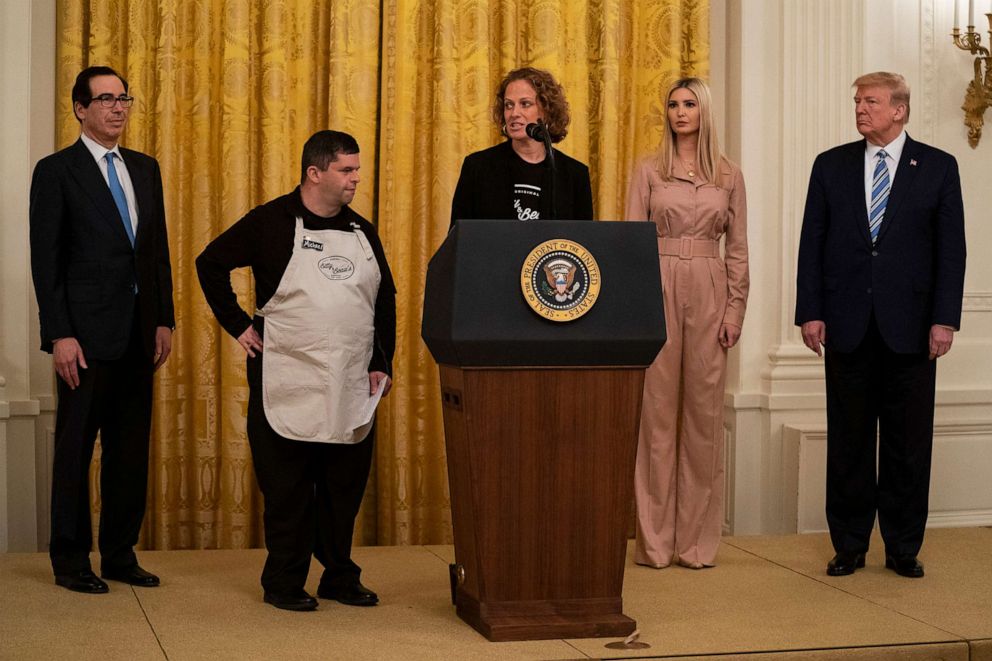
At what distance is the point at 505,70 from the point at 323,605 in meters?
2.37

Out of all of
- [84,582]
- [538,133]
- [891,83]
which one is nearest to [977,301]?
[891,83]

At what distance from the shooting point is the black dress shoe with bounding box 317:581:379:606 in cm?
353

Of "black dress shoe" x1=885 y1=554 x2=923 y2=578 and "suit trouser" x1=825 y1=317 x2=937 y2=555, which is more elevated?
"suit trouser" x1=825 y1=317 x2=937 y2=555

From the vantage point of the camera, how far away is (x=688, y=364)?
4.21 meters

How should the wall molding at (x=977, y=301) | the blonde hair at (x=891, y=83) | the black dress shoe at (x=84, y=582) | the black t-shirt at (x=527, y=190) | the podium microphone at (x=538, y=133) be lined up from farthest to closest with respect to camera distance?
the wall molding at (x=977, y=301) < the blonde hair at (x=891, y=83) < the black t-shirt at (x=527, y=190) < the black dress shoe at (x=84, y=582) < the podium microphone at (x=538, y=133)

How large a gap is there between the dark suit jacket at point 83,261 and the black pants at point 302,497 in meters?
0.50

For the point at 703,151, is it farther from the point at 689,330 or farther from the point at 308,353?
the point at 308,353

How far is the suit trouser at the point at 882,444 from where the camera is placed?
401 cm

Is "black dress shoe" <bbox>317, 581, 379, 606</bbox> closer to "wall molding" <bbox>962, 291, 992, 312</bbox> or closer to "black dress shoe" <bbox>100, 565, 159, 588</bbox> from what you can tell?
"black dress shoe" <bbox>100, 565, 159, 588</bbox>

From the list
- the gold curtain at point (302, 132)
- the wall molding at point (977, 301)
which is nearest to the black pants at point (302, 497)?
the gold curtain at point (302, 132)

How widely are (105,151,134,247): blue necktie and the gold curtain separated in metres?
0.86

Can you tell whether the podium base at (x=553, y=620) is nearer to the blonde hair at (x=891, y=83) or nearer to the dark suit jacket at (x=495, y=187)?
the dark suit jacket at (x=495, y=187)

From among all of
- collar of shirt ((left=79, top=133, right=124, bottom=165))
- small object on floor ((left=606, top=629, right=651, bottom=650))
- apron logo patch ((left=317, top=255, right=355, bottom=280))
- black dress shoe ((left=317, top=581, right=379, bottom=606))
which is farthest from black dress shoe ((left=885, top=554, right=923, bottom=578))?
collar of shirt ((left=79, top=133, right=124, bottom=165))

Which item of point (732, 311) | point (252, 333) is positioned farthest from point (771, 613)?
point (252, 333)
